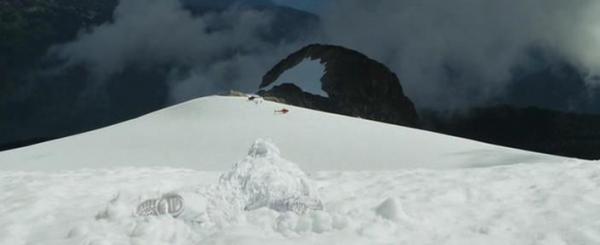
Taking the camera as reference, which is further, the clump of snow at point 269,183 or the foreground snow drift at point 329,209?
the clump of snow at point 269,183

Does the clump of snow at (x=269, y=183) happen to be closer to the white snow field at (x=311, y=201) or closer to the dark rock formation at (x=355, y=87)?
the white snow field at (x=311, y=201)

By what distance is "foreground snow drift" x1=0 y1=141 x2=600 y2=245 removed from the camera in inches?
293

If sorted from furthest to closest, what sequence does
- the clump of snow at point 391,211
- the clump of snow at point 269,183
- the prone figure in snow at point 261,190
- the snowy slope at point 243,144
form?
the snowy slope at point 243,144 < the clump of snow at point 269,183 < the prone figure in snow at point 261,190 < the clump of snow at point 391,211

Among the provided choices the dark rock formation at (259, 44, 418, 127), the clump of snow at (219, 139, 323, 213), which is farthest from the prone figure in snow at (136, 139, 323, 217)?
the dark rock formation at (259, 44, 418, 127)

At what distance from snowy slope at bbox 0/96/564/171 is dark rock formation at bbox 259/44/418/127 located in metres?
123

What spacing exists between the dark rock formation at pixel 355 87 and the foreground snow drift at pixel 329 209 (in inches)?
5231

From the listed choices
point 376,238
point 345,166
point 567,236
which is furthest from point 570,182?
point 345,166

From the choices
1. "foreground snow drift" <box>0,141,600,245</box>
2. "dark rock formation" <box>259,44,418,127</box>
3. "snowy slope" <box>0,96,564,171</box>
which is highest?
"dark rock formation" <box>259,44,418,127</box>

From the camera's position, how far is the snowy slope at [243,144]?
14.6 meters

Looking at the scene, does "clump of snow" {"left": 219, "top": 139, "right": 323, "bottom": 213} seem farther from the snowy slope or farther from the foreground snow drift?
the snowy slope

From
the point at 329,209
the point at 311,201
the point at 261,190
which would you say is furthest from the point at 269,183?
the point at 329,209

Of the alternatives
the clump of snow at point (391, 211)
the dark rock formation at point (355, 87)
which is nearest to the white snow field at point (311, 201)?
the clump of snow at point (391, 211)

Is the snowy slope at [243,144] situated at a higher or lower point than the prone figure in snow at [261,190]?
higher

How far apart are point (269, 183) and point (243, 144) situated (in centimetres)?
821
